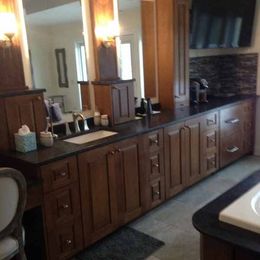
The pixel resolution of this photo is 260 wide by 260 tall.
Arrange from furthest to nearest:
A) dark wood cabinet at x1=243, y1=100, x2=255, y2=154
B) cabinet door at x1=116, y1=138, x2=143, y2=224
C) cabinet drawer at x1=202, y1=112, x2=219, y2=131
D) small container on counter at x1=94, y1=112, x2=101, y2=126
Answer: dark wood cabinet at x1=243, y1=100, x2=255, y2=154, cabinet drawer at x1=202, y1=112, x2=219, y2=131, small container on counter at x1=94, y1=112, x2=101, y2=126, cabinet door at x1=116, y1=138, x2=143, y2=224

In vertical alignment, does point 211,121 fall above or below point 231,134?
above

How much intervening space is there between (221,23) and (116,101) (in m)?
1.88

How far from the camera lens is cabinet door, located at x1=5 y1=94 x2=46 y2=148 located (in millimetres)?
2193

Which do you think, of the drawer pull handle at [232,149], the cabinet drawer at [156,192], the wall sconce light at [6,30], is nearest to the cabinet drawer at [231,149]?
the drawer pull handle at [232,149]

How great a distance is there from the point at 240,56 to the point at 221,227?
355 centimetres

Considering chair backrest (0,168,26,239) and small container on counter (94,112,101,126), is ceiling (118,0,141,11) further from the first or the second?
chair backrest (0,168,26,239)

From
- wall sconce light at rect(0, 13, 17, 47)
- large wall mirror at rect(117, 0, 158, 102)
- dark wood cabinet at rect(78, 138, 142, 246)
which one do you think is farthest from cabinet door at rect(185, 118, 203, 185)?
wall sconce light at rect(0, 13, 17, 47)

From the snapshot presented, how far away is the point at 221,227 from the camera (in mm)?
1325

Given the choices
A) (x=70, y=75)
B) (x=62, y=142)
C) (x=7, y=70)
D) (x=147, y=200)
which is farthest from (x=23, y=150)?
(x=147, y=200)

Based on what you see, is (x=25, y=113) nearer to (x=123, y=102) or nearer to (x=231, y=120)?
(x=123, y=102)

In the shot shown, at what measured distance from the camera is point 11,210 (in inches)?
64.9

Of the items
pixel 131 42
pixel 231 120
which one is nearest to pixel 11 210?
pixel 131 42

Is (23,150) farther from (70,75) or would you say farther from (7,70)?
(70,75)

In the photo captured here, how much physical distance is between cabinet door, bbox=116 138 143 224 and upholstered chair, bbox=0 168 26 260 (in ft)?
3.03
